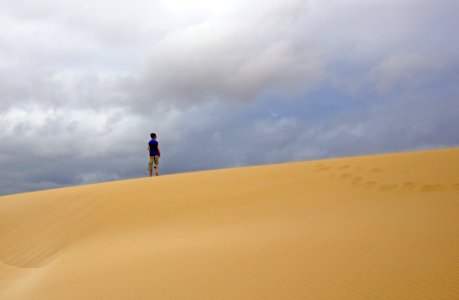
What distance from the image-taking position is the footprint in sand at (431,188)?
17.1ft

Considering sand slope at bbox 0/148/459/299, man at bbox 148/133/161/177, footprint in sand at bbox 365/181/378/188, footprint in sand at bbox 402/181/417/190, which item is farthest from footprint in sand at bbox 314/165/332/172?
man at bbox 148/133/161/177

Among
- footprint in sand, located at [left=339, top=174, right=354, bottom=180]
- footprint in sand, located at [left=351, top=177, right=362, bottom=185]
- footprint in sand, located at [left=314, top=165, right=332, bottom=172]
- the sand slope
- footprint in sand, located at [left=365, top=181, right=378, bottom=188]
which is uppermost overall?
footprint in sand, located at [left=314, top=165, right=332, bottom=172]

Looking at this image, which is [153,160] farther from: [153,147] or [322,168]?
[322,168]

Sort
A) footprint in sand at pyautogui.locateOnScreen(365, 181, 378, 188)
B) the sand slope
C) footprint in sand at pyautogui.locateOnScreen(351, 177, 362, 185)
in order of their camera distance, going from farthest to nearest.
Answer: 1. footprint in sand at pyautogui.locateOnScreen(351, 177, 362, 185)
2. footprint in sand at pyautogui.locateOnScreen(365, 181, 378, 188)
3. the sand slope

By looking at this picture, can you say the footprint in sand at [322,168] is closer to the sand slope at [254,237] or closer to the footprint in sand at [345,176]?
the sand slope at [254,237]

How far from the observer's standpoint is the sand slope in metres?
2.82

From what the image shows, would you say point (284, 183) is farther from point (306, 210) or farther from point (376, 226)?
point (376, 226)

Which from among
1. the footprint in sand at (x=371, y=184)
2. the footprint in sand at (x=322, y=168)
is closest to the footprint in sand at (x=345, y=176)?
the footprint in sand at (x=371, y=184)

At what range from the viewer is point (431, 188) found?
5320 mm

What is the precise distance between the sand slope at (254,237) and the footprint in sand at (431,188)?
1 centimetres

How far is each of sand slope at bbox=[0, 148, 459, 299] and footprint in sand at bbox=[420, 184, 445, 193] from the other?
0.01 metres

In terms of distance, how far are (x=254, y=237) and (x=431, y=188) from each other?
3020 millimetres

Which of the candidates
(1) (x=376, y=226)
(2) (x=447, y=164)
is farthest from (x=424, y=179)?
(1) (x=376, y=226)

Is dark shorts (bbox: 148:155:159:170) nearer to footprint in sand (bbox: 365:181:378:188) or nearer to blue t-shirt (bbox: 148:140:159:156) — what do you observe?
blue t-shirt (bbox: 148:140:159:156)
